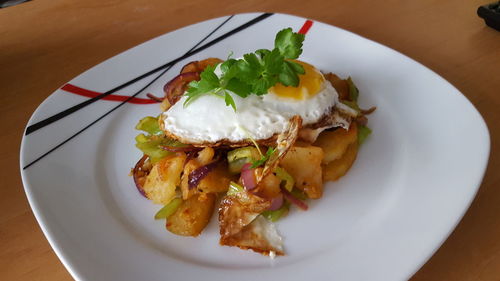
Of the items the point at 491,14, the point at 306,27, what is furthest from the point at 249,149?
the point at 491,14

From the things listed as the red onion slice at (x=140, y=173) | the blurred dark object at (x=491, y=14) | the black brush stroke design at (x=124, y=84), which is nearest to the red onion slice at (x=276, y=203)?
the red onion slice at (x=140, y=173)

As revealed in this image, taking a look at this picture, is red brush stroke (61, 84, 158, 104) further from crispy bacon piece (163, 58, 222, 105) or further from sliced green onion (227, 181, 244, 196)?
sliced green onion (227, 181, 244, 196)

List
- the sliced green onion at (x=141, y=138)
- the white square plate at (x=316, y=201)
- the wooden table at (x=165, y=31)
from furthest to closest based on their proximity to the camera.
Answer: the sliced green onion at (x=141, y=138) → the wooden table at (x=165, y=31) → the white square plate at (x=316, y=201)

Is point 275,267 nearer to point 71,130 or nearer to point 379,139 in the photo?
point 379,139

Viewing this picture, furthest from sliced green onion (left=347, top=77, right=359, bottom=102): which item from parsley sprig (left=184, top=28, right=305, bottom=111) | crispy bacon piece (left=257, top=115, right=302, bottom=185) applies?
crispy bacon piece (left=257, top=115, right=302, bottom=185)

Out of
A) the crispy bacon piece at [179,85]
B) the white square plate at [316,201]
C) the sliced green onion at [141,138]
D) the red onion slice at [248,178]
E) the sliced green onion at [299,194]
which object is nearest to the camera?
the white square plate at [316,201]

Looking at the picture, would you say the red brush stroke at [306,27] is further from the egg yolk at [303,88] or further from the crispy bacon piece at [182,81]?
the egg yolk at [303,88]

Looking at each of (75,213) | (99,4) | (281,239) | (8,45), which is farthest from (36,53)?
(281,239)
